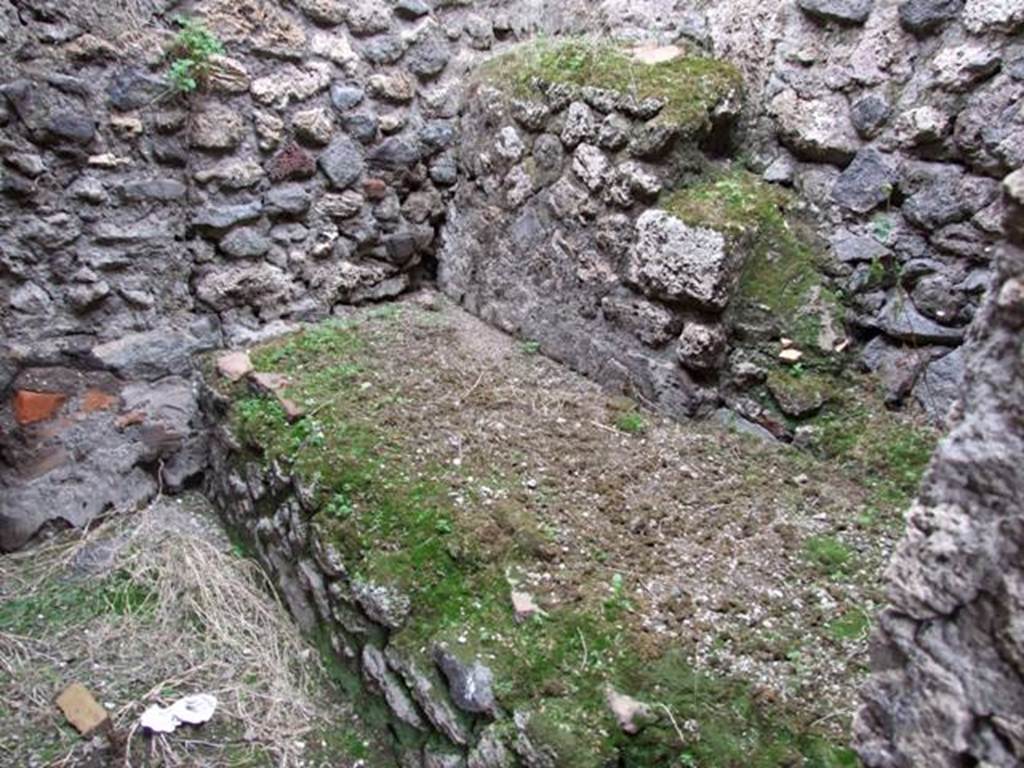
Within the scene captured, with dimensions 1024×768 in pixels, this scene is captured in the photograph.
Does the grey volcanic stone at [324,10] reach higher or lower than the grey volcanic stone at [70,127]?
higher

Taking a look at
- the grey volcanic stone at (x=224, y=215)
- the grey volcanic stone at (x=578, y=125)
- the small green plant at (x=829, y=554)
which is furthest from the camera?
the grey volcanic stone at (x=224, y=215)

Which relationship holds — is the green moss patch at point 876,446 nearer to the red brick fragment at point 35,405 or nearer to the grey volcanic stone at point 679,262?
the grey volcanic stone at point 679,262

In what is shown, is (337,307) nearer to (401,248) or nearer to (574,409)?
(401,248)

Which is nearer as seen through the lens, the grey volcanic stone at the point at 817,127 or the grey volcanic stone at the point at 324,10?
the grey volcanic stone at the point at 817,127

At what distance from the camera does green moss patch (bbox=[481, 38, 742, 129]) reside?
2.35m

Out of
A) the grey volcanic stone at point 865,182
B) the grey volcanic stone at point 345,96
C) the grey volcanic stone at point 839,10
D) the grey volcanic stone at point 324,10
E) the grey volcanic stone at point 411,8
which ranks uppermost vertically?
the grey volcanic stone at point 839,10

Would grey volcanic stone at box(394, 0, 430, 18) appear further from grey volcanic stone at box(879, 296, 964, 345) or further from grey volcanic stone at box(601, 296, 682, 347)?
grey volcanic stone at box(879, 296, 964, 345)

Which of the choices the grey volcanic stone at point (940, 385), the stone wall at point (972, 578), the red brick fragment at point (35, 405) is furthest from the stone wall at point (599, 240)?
the red brick fragment at point (35, 405)

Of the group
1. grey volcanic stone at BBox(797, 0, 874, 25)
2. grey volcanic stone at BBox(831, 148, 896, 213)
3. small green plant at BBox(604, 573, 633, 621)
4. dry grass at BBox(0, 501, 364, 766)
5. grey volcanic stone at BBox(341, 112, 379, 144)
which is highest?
grey volcanic stone at BBox(797, 0, 874, 25)

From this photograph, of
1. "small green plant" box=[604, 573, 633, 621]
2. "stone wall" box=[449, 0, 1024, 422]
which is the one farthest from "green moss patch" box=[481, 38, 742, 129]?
"small green plant" box=[604, 573, 633, 621]

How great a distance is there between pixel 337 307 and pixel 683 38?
1.54m

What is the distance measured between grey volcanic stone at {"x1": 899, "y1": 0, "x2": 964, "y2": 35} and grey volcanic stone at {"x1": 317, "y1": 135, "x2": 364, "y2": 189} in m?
1.80

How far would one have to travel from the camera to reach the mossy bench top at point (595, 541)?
1574mm

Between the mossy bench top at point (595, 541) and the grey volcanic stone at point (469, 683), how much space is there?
0.03 meters
